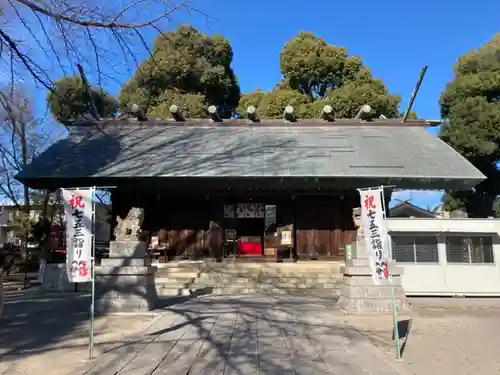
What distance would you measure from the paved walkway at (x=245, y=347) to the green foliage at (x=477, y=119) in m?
16.3

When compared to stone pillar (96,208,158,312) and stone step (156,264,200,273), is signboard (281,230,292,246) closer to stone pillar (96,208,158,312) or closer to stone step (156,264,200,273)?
stone step (156,264,200,273)

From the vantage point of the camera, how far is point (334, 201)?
679 inches

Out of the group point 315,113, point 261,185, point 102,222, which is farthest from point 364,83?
point 102,222

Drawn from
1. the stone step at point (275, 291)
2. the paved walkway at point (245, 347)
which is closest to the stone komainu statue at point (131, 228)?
the paved walkway at point (245, 347)

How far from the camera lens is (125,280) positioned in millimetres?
9758

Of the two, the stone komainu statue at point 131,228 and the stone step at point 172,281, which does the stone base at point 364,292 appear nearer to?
the stone komainu statue at point 131,228

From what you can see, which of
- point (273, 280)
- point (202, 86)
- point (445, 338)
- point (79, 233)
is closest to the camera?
point (79, 233)

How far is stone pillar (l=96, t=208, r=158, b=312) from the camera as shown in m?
9.65

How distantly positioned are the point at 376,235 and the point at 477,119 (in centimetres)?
1822

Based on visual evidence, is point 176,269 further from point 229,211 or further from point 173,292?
point 229,211

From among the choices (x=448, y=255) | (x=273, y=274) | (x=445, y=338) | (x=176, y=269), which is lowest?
(x=445, y=338)

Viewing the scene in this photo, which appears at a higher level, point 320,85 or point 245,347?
point 320,85

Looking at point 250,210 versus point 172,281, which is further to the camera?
point 250,210

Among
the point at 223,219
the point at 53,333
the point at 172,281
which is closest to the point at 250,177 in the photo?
the point at 223,219
